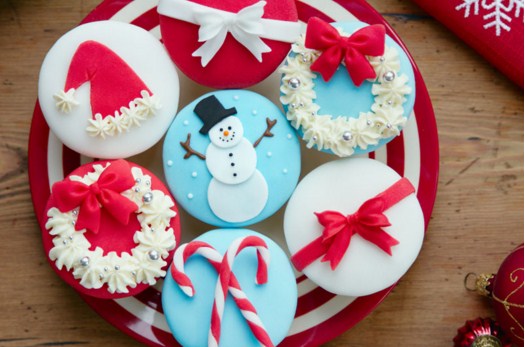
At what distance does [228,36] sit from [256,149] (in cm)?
23

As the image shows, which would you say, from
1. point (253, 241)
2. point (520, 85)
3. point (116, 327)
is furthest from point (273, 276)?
point (520, 85)

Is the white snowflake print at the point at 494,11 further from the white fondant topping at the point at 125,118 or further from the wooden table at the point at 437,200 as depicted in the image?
the white fondant topping at the point at 125,118

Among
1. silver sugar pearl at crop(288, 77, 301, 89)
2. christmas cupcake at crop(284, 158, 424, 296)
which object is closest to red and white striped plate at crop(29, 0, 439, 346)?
christmas cupcake at crop(284, 158, 424, 296)

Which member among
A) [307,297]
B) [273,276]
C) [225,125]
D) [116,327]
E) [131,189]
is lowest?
[116,327]

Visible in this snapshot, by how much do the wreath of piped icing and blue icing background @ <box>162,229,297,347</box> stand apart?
0.22 feet

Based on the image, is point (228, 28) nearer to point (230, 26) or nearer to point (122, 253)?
point (230, 26)

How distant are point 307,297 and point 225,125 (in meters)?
0.43

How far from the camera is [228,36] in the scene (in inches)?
51.3

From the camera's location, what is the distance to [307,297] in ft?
4.67

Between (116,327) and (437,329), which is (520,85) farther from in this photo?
(116,327)

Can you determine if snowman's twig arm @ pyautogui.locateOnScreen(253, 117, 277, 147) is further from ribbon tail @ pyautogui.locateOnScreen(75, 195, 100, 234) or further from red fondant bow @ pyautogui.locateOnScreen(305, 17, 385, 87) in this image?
ribbon tail @ pyautogui.locateOnScreen(75, 195, 100, 234)

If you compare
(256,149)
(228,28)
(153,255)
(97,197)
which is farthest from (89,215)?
(228,28)

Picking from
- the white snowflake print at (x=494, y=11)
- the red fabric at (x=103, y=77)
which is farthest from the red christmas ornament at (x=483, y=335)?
the red fabric at (x=103, y=77)

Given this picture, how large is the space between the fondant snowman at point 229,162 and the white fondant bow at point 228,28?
0.34 feet
